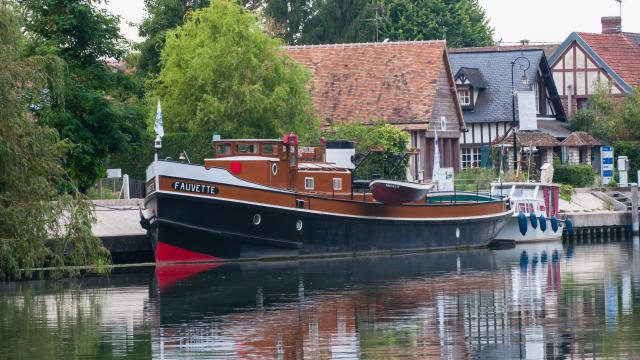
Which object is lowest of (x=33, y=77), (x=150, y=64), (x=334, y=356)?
(x=334, y=356)

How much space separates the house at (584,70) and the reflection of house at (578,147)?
840 centimetres

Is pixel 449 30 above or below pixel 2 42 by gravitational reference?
above

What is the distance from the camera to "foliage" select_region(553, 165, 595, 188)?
68.6 m

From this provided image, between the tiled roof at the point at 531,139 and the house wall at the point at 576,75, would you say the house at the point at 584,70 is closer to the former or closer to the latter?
the house wall at the point at 576,75

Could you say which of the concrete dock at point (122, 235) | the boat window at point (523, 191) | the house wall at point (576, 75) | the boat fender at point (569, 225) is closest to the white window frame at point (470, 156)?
the house wall at point (576, 75)

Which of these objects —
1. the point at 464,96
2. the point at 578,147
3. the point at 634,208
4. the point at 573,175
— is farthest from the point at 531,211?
the point at 464,96

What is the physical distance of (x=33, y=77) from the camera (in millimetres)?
29656

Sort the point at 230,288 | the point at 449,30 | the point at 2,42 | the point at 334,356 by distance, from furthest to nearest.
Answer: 1. the point at 449,30
2. the point at 230,288
3. the point at 2,42
4. the point at 334,356

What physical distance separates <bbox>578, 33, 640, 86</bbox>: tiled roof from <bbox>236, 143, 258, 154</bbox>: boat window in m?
44.7

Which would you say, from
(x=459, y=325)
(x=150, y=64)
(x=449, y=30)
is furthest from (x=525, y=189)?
(x=449, y=30)

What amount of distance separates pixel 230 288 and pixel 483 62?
46.1 meters

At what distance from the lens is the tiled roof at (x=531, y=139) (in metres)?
72.3

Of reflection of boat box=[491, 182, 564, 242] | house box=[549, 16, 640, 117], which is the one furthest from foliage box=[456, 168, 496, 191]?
house box=[549, 16, 640, 117]

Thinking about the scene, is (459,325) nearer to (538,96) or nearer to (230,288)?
(230,288)
